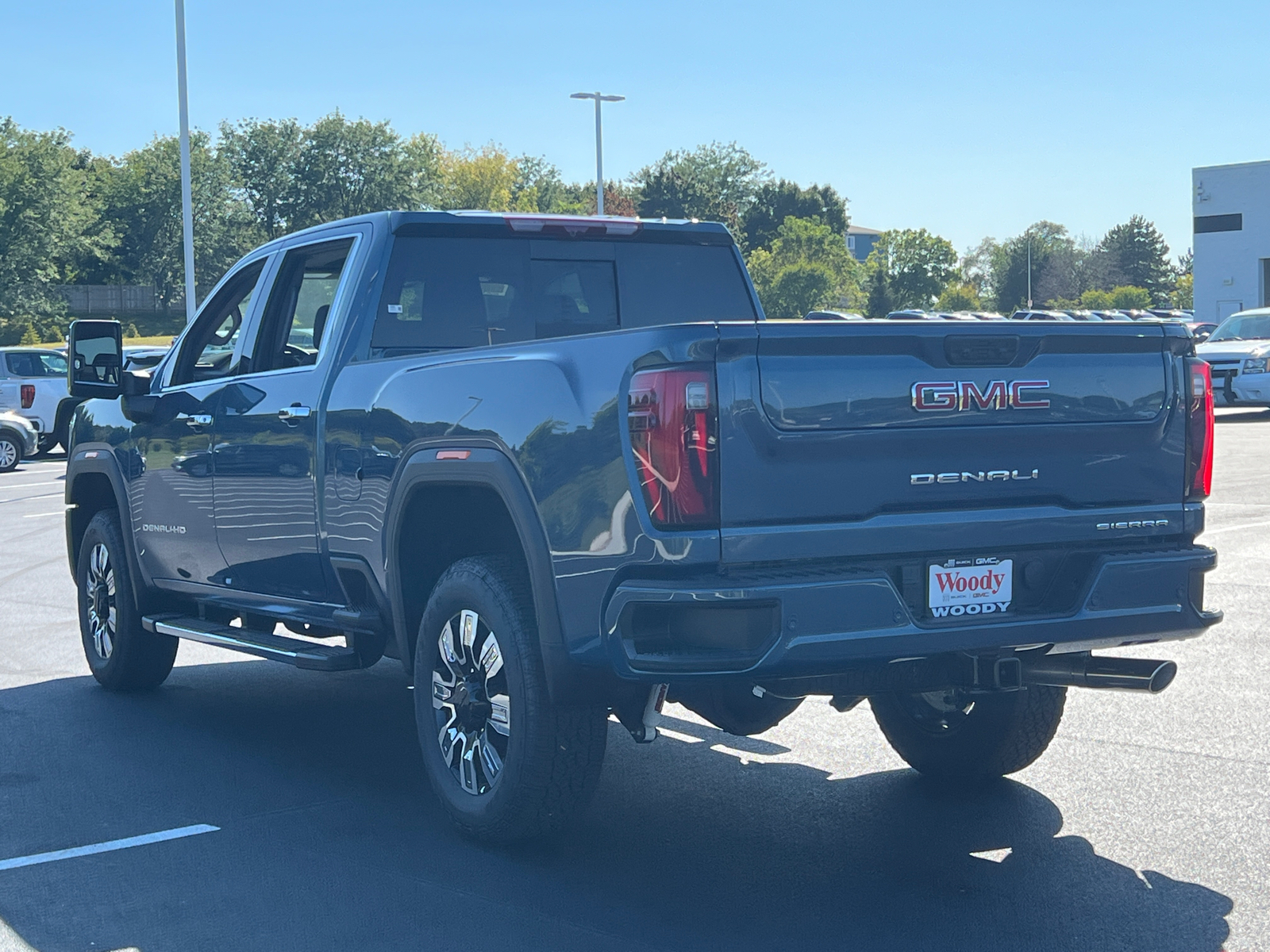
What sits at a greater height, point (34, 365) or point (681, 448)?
point (34, 365)

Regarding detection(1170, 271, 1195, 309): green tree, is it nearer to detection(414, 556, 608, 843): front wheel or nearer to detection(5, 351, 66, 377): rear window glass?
detection(5, 351, 66, 377): rear window glass

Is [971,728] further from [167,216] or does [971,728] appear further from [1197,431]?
[167,216]

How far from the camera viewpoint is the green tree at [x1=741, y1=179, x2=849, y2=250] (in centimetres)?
12469

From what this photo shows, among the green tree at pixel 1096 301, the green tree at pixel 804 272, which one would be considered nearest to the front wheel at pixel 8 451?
the green tree at pixel 804 272

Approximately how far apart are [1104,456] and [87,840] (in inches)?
141

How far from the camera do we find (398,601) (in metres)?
5.59

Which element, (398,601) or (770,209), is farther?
(770,209)

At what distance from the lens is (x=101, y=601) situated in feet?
26.9

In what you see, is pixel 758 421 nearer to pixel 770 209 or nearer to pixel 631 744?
pixel 631 744

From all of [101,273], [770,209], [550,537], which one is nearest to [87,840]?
[550,537]

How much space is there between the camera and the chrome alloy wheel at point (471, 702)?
5090 millimetres

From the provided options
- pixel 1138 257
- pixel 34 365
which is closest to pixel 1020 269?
pixel 1138 257

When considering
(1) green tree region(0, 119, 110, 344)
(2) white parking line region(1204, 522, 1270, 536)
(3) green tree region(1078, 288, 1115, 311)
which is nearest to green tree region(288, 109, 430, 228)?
(1) green tree region(0, 119, 110, 344)

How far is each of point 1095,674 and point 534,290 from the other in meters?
2.97
